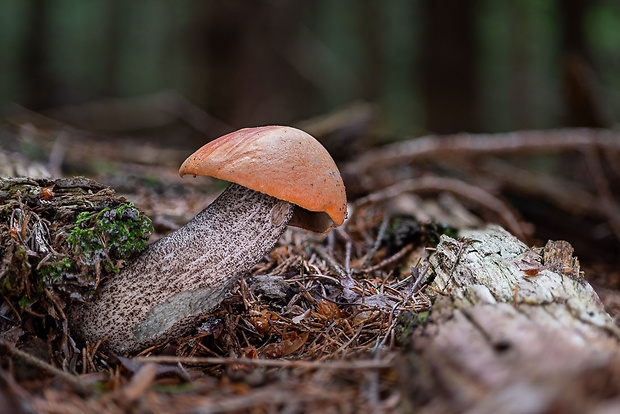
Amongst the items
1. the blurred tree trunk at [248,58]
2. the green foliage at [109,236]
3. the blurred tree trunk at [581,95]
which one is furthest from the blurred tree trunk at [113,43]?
the green foliage at [109,236]

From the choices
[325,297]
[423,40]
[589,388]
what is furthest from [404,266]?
[423,40]

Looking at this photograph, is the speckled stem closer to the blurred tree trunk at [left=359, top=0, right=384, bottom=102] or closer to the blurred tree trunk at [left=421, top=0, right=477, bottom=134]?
the blurred tree trunk at [left=421, top=0, right=477, bottom=134]

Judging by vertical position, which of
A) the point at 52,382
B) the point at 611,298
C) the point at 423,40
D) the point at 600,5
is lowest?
the point at 611,298

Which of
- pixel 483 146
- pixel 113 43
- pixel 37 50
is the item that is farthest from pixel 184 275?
pixel 113 43

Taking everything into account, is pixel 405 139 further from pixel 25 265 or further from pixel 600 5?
pixel 600 5

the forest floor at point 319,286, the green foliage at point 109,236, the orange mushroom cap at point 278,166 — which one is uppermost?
the orange mushroom cap at point 278,166

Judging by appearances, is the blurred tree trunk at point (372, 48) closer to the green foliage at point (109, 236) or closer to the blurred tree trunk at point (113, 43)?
the blurred tree trunk at point (113, 43)

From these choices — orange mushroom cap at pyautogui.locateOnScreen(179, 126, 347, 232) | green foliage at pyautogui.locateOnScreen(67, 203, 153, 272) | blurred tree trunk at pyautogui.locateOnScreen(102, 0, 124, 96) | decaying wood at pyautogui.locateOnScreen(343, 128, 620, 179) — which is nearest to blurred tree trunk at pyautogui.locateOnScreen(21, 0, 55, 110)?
blurred tree trunk at pyautogui.locateOnScreen(102, 0, 124, 96)
